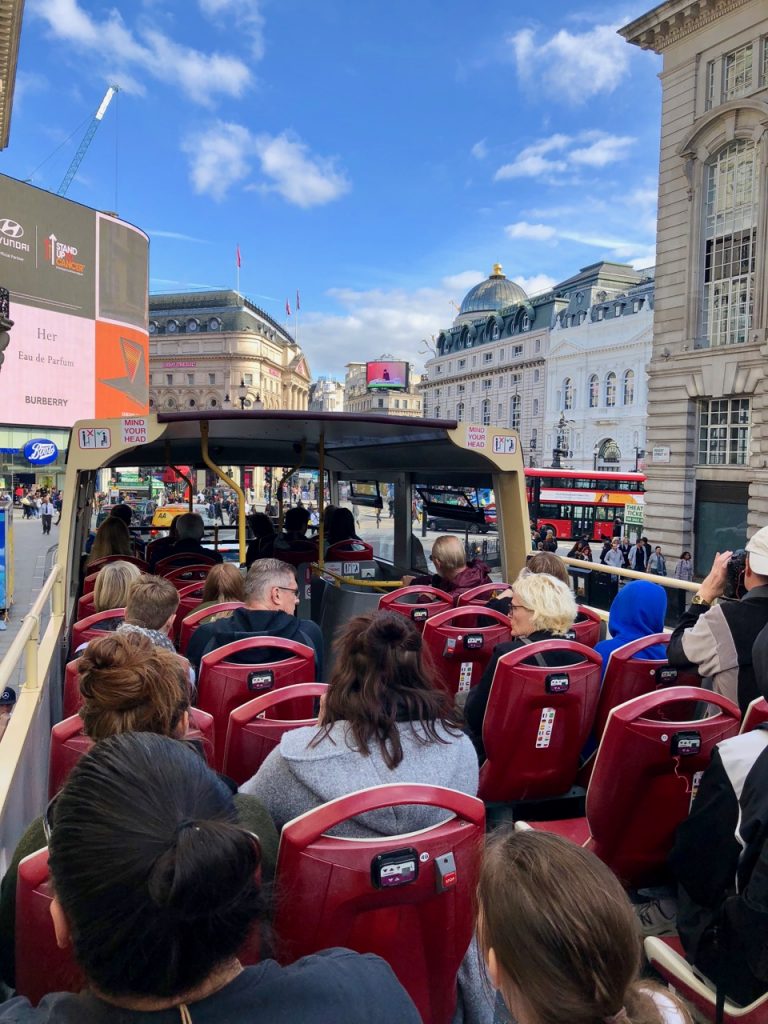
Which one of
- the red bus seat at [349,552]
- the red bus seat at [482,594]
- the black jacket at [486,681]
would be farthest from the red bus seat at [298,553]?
the black jacket at [486,681]

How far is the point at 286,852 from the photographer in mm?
1796

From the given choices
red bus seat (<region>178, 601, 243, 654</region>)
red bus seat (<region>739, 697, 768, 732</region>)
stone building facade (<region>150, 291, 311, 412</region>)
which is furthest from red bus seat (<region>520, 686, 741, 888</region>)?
stone building facade (<region>150, 291, 311, 412</region>)

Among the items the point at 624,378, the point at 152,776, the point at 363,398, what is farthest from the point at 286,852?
the point at 363,398

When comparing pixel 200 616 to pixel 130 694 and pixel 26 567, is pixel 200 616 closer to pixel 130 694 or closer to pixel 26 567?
pixel 130 694

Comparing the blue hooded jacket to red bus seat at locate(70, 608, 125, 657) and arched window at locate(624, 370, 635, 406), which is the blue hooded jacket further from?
arched window at locate(624, 370, 635, 406)

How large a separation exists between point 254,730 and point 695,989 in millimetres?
1714

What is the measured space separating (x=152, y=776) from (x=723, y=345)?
31.2 metres

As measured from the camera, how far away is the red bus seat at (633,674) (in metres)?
3.57

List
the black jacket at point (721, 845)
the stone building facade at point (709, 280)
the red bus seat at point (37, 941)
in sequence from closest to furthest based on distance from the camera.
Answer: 1. the red bus seat at point (37, 941)
2. the black jacket at point (721, 845)
3. the stone building facade at point (709, 280)

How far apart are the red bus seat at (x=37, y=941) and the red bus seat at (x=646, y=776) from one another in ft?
6.31

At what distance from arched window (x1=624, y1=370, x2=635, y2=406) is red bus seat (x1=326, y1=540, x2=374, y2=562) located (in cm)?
6301

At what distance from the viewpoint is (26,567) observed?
25656 millimetres

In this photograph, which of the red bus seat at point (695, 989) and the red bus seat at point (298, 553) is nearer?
the red bus seat at point (695, 989)

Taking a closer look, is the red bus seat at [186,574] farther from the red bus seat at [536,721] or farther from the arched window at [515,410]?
the arched window at [515,410]
